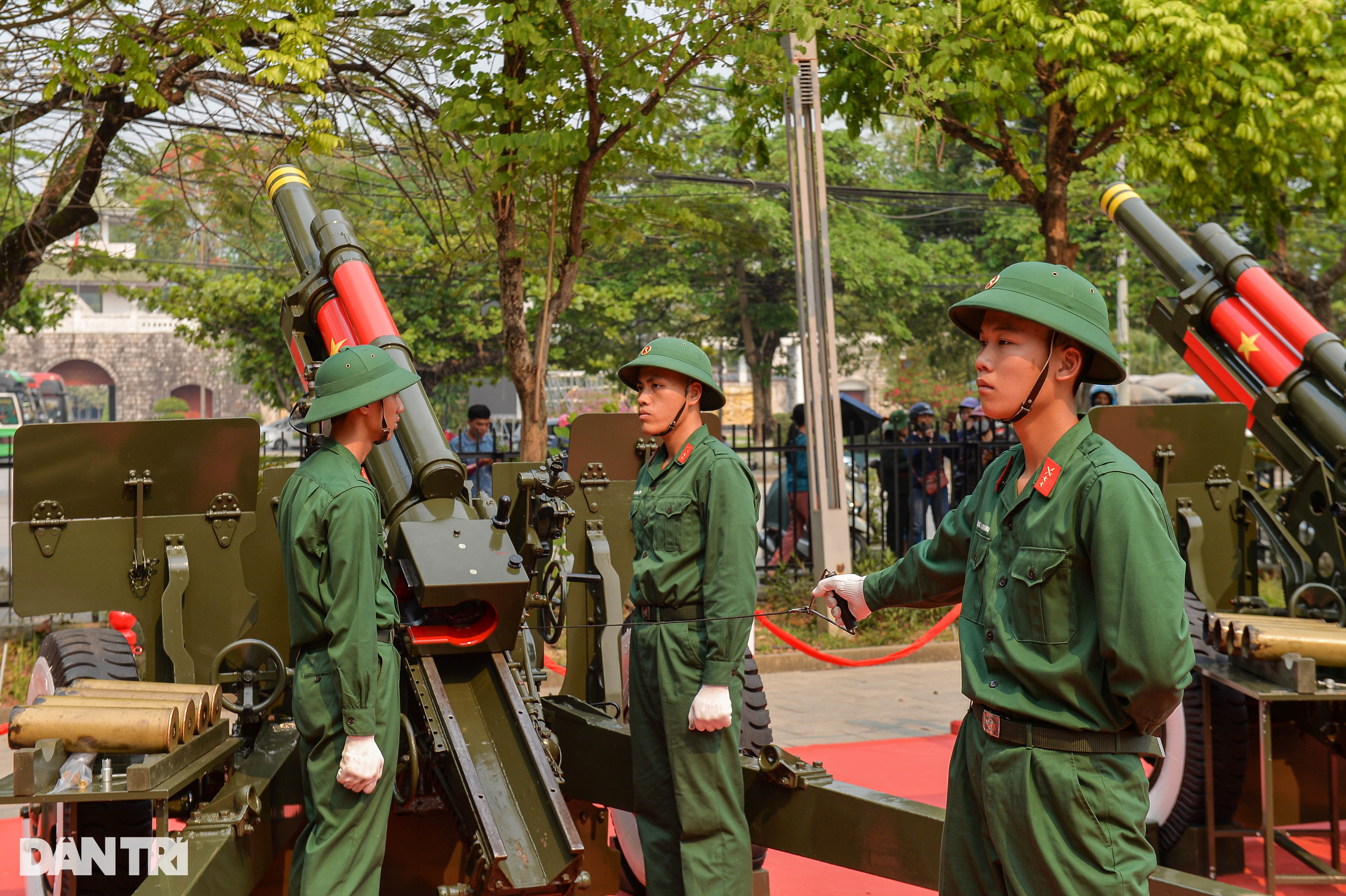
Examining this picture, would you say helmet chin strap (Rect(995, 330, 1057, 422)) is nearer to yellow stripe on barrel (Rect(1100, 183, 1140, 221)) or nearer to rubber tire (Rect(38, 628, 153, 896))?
rubber tire (Rect(38, 628, 153, 896))

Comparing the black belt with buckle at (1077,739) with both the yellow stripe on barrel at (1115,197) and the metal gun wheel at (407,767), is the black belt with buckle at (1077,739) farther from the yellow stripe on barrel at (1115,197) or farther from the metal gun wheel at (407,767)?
the yellow stripe on barrel at (1115,197)

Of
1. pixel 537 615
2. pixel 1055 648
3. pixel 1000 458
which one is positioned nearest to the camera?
pixel 1055 648

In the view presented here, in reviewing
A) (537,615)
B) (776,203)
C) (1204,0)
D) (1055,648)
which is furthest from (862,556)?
(776,203)

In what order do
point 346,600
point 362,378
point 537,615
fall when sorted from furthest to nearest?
point 537,615, point 362,378, point 346,600

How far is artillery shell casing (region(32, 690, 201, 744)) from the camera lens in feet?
12.0

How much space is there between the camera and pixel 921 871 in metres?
→ 3.80

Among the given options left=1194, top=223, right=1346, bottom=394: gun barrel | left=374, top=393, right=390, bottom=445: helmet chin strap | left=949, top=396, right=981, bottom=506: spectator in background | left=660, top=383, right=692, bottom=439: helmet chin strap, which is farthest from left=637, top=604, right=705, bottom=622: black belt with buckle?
left=949, top=396, right=981, bottom=506: spectator in background

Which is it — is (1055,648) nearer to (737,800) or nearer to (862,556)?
(737,800)

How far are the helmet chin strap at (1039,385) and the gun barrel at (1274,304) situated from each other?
146 inches

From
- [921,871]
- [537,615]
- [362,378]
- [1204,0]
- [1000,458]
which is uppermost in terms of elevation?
[1204,0]

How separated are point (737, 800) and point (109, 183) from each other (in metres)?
8.71

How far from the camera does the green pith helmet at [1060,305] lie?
250cm

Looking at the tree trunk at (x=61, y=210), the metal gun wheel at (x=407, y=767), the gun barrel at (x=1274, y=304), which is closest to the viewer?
the metal gun wheel at (x=407, y=767)

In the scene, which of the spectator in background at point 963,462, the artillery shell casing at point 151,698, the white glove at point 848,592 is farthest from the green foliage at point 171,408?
the white glove at point 848,592
